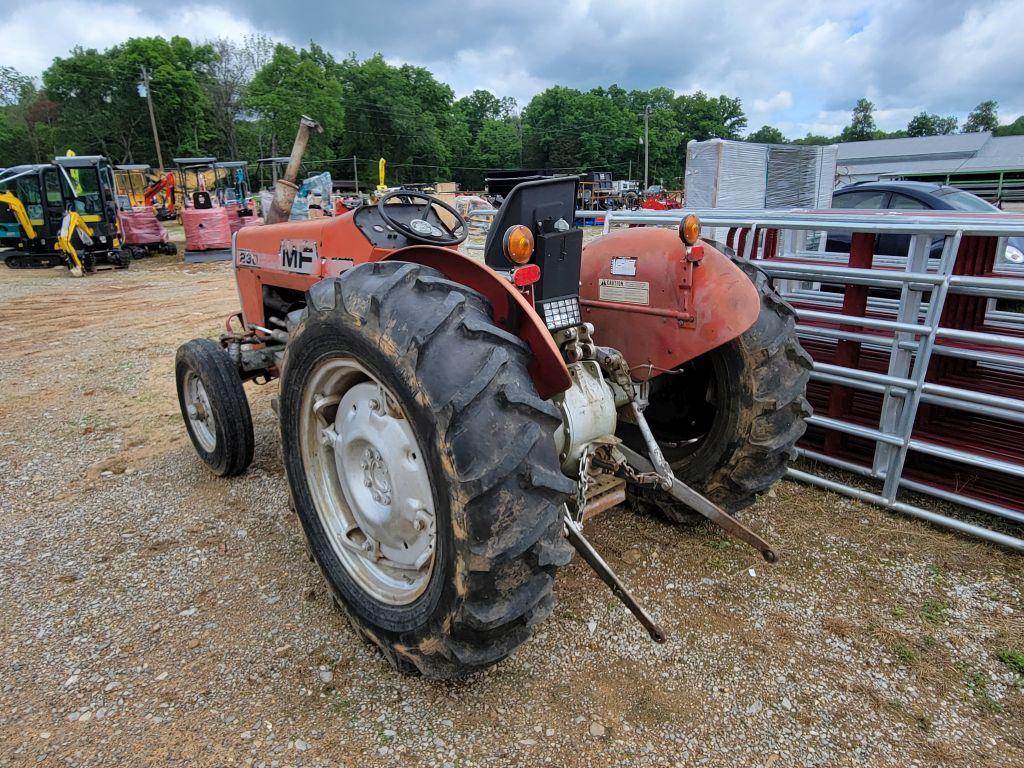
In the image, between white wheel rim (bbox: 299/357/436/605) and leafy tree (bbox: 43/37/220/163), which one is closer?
white wheel rim (bbox: 299/357/436/605)

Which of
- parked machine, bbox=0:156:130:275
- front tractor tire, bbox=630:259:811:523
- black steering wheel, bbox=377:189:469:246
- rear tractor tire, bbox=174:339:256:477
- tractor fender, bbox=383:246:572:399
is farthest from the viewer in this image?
parked machine, bbox=0:156:130:275

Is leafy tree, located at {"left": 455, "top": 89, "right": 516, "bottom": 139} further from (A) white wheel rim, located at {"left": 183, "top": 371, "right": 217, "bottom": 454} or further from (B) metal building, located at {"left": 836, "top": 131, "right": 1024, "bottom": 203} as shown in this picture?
(A) white wheel rim, located at {"left": 183, "top": 371, "right": 217, "bottom": 454}

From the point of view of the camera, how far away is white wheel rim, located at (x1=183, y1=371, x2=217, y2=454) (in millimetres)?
3842

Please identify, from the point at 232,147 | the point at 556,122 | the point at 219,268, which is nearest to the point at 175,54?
the point at 232,147

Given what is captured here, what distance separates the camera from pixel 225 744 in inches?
78.8

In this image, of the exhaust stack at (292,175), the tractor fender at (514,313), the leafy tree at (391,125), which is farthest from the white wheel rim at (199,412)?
the leafy tree at (391,125)

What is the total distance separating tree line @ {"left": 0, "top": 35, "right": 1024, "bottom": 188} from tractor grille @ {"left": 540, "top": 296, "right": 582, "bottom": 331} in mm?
47456

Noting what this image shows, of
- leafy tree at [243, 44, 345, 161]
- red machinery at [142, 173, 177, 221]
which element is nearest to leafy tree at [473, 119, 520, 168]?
leafy tree at [243, 44, 345, 161]

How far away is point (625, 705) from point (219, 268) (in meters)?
15.7

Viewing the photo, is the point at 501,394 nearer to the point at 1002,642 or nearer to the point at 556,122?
the point at 1002,642

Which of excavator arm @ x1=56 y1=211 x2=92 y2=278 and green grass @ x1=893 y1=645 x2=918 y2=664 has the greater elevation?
excavator arm @ x1=56 y1=211 x2=92 y2=278

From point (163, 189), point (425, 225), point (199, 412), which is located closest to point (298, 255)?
point (425, 225)

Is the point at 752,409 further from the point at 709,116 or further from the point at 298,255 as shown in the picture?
the point at 709,116

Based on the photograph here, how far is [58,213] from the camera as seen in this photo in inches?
608
